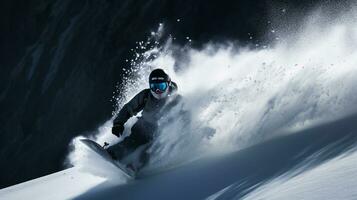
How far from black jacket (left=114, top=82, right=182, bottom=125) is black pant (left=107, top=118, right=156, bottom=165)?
0.11 metres

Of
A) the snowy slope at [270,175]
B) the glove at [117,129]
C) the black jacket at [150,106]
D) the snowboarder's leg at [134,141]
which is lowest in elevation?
the snowy slope at [270,175]

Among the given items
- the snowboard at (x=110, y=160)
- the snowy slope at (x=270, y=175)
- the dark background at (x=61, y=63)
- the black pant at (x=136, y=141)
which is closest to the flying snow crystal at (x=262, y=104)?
the black pant at (x=136, y=141)

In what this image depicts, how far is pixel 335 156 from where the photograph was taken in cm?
356

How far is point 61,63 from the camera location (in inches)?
930

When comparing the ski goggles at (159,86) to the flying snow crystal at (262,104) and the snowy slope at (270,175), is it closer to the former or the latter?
the flying snow crystal at (262,104)

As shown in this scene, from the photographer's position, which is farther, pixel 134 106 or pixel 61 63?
pixel 61 63

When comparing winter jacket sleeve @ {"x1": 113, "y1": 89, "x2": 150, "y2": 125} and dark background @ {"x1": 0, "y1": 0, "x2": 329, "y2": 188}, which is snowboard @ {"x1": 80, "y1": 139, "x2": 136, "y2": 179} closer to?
winter jacket sleeve @ {"x1": 113, "y1": 89, "x2": 150, "y2": 125}

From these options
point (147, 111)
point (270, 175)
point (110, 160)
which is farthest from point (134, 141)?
point (270, 175)

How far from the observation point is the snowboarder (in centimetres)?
659

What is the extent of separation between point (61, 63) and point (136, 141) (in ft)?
58.2

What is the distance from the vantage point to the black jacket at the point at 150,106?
270 inches

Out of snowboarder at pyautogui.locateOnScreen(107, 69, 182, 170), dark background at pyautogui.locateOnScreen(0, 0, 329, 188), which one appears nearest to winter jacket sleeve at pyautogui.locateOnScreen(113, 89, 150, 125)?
snowboarder at pyautogui.locateOnScreen(107, 69, 182, 170)

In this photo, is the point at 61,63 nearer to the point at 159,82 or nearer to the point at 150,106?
the point at 150,106

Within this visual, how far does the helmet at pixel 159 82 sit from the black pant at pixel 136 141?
54 cm
